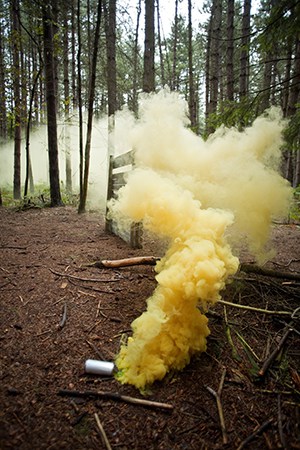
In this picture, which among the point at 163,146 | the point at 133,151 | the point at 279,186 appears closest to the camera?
the point at 279,186

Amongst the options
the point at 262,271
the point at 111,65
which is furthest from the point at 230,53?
the point at 262,271

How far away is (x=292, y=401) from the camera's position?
190 centimetres

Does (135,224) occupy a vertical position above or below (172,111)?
below

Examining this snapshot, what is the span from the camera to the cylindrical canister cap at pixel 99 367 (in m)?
2.04

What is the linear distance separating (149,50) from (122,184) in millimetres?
4872

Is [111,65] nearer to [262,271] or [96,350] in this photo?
[262,271]

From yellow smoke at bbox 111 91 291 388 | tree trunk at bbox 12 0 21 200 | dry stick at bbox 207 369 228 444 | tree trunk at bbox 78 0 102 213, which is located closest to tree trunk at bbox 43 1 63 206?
tree trunk at bbox 12 0 21 200

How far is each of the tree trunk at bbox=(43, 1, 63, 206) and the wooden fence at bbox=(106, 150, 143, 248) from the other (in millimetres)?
4288

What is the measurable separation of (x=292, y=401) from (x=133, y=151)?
3.87 m

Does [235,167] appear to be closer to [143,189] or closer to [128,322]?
[143,189]

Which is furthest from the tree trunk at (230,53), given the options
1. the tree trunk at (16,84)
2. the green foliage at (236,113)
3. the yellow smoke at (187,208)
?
the tree trunk at (16,84)

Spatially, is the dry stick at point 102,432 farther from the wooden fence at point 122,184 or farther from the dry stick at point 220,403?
the wooden fence at point 122,184

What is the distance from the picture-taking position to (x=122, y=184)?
5090mm

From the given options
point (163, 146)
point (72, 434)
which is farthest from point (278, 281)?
point (72, 434)
